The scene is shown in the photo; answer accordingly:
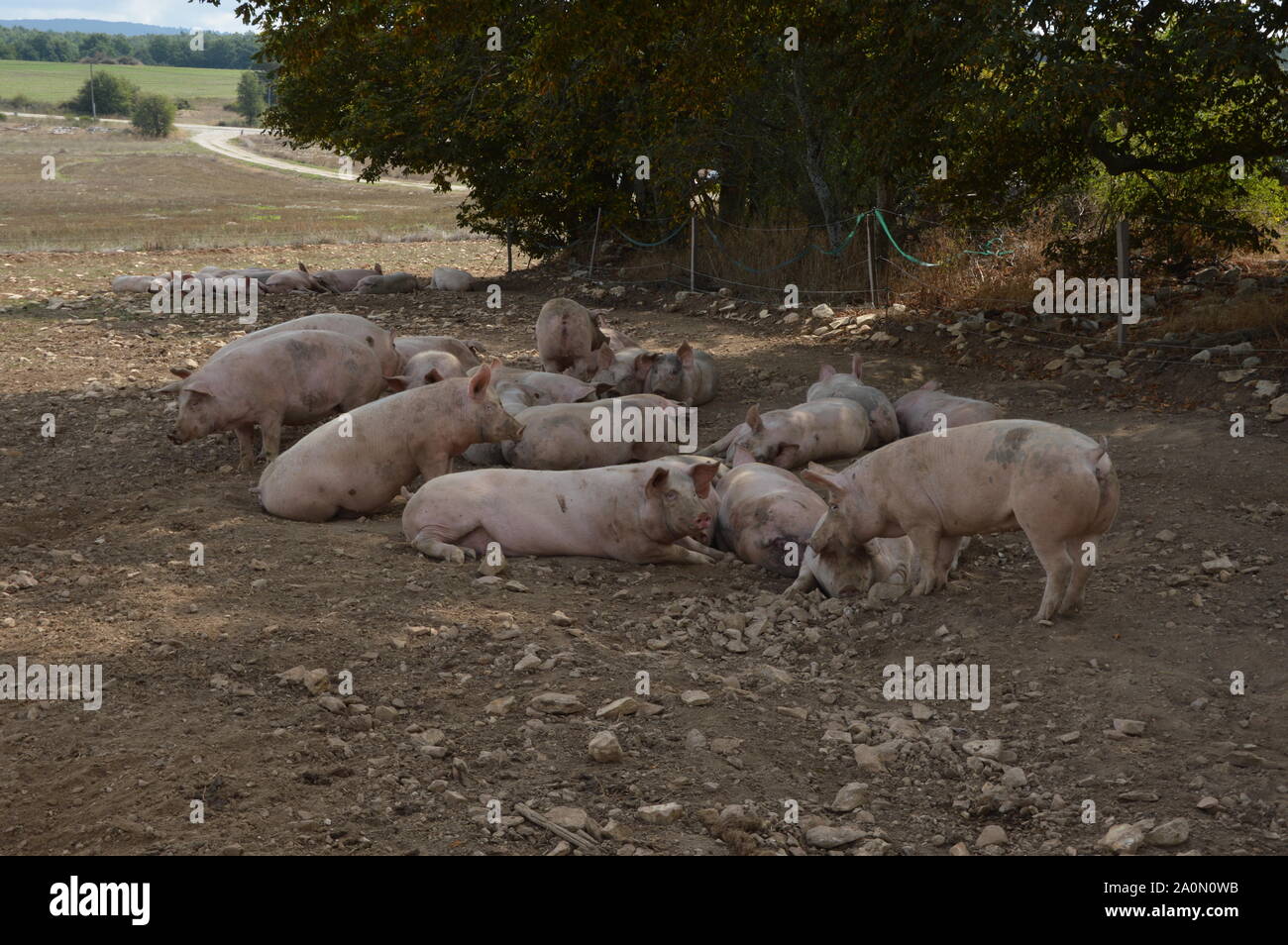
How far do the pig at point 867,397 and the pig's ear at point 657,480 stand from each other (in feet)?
8.93

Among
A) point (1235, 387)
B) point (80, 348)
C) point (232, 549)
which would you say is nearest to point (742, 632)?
point (232, 549)

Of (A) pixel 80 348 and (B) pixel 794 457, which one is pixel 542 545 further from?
(A) pixel 80 348

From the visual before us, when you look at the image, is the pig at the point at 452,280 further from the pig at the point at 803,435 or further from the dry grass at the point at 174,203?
the pig at the point at 803,435

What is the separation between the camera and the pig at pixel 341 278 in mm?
17969

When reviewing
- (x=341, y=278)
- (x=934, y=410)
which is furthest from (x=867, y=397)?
(x=341, y=278)

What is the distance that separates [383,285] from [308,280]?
3.39ft

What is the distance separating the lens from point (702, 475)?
6.70m

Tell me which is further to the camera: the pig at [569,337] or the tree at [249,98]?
the tree at [249,98]

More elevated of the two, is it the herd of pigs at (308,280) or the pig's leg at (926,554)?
the herd of pigs at (308,280)

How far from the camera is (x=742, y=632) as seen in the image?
570 cm

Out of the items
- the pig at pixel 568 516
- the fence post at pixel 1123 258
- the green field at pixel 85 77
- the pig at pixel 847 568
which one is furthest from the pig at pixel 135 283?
the green field at pixel 85 77

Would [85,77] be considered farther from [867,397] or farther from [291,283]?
[867,397]

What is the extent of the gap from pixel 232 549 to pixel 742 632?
264 centimetres

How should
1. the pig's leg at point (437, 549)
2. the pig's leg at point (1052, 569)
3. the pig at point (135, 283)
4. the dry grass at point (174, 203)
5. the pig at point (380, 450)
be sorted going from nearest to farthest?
the pig's leg at point (1052, 569) < the pig's leg at point (437, 549) < the pig at point (380, 450) < the pig at point (135, 283) < the dry grass at point (174, 203)
